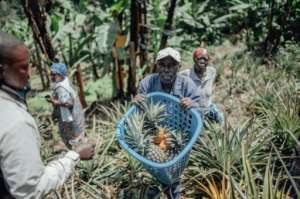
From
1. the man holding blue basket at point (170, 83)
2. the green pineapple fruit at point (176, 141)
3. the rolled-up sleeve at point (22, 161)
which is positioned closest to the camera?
the rolled-up sleeve at point (22, 161)

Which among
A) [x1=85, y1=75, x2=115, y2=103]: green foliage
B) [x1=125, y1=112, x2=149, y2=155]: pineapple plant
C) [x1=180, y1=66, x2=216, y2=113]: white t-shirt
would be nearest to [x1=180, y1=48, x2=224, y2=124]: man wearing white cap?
[x1=180, y1=66, x2=216, y2=113]: white t-shirt

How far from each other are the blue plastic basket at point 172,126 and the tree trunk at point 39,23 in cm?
233

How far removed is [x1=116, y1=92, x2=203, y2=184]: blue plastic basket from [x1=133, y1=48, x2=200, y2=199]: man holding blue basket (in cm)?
11

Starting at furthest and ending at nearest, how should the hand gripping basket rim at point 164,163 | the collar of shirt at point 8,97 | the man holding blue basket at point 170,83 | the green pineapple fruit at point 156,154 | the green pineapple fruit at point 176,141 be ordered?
the man holding blue basket at point 170,83 < the green pineapple fruit at point 176,141 < the green pineapple fruit at point 156,154 < the hand gripping basket rim at point 164,163 < the collar of shirt at point 8,97

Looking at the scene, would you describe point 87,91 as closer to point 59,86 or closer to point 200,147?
point 59,86

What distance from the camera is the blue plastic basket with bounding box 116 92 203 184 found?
312cm

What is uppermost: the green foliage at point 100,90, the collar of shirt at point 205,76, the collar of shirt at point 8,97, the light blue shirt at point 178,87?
the collar of shirt at point 8,97

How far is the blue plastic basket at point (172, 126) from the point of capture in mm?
3117

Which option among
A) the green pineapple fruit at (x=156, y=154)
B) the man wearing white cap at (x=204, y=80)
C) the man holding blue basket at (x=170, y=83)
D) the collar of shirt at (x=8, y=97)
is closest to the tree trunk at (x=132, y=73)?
the man wearing white cap at (x=204, y=80)

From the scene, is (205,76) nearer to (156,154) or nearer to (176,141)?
(176,141)

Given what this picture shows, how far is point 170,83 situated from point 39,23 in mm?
2395

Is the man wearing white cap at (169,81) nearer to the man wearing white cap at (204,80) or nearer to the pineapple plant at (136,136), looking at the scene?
the pineapple plant at (136,136)

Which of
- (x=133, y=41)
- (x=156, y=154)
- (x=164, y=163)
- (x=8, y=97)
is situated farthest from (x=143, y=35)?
(x=8, y=97)

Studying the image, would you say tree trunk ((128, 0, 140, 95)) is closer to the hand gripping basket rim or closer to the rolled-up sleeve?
the hand gripping basket rim
